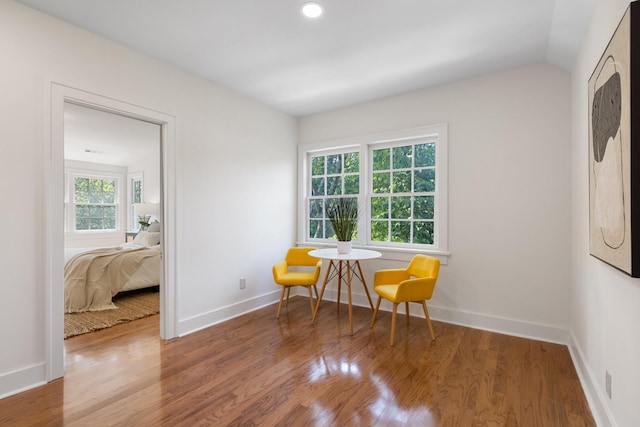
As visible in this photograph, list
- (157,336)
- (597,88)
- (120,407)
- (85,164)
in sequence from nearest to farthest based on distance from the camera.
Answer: (597,88) → (120,407) → (157,336) → (85,164)

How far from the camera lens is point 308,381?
7.32 feet

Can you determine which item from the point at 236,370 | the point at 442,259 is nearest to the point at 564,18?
the point at 442,259

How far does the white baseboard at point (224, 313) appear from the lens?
123 inches

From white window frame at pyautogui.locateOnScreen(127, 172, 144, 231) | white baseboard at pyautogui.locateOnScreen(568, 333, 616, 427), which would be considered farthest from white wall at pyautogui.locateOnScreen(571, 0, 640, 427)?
white window frame at pyautogui.locateOnScreen(127, 172, 144, 231)

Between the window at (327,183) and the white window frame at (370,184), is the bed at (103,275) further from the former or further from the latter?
the window at (327,183)

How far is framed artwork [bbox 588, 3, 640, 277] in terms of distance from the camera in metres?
1.22

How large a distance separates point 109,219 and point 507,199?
26.0ft

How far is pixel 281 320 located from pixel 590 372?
8.59 ft

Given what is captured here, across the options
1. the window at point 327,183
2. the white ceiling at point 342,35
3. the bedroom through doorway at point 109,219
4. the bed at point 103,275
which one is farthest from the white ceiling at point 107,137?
the window at point 327,183

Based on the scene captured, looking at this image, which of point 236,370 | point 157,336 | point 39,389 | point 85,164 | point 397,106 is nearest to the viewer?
point 39,389

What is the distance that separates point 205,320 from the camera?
3297 mm

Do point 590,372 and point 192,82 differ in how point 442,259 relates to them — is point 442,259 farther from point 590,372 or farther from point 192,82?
point 192,82

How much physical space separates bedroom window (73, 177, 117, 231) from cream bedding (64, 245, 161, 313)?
3.29 metres

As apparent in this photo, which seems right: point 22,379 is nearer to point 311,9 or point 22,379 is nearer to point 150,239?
point 311,9
